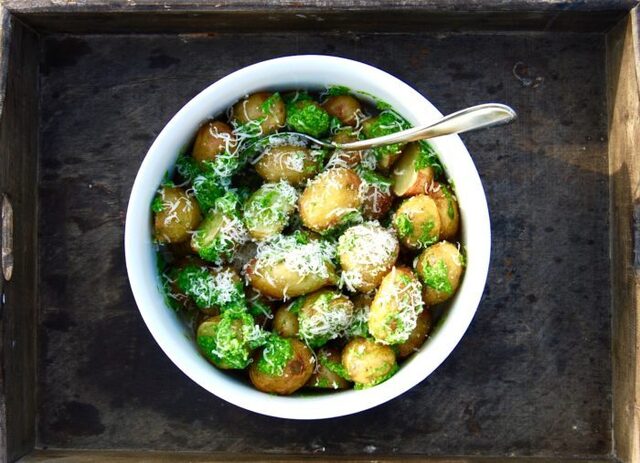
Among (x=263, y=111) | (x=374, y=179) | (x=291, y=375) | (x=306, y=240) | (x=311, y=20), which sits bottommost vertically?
(x=291, y=375)

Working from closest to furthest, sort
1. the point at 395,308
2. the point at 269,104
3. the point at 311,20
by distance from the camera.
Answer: the point at 395,308, the point at 269,104, the point at 311,20

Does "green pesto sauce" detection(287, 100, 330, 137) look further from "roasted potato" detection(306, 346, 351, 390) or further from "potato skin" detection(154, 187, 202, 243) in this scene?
"roasted potato" detection(306, 346, 351, 390)

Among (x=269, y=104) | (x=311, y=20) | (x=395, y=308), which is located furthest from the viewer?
(x=311, y=20)

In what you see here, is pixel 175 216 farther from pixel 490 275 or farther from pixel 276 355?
pixel 490 275

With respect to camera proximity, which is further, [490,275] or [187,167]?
[490,275]

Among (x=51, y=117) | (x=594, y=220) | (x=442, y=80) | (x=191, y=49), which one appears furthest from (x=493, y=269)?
(x=51, y=117)

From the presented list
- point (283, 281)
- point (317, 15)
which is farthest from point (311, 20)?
point (283, 281)
